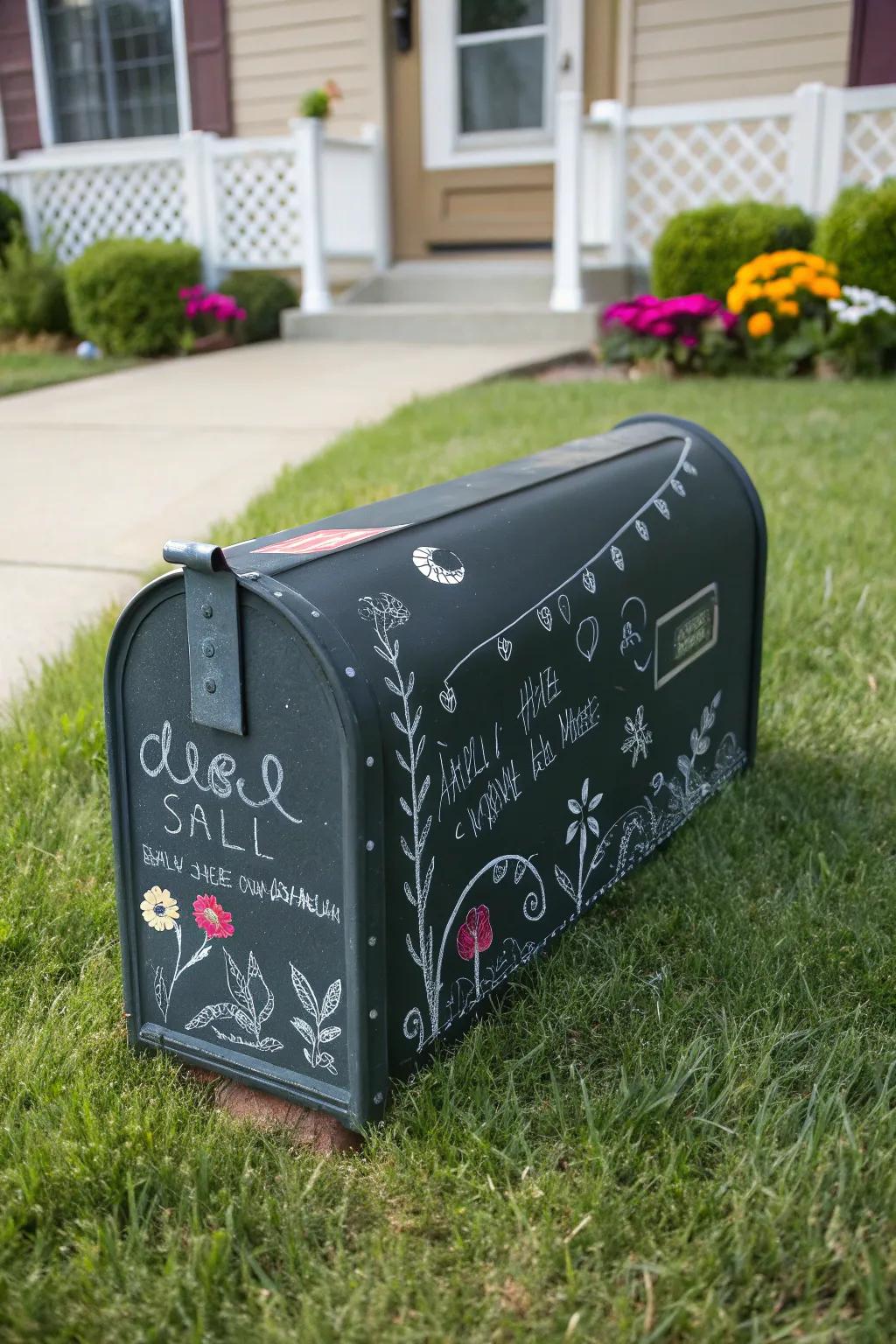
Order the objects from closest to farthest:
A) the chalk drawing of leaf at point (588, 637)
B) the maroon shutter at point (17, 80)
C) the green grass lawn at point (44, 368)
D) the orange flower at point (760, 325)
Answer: the chalk drawing of leaf at point (588, 637) < the orange flower at point (760, 325) < the green grass lawn at point (44, 368) < the maroon shutter at point (17, 80)

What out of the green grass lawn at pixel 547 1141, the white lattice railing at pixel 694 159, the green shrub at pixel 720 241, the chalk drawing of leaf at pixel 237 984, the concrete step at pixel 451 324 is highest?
the white lattice railing at pixel 694 159

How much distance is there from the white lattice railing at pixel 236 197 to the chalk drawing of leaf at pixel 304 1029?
28.0ft

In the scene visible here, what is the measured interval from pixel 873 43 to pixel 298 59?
4.53m

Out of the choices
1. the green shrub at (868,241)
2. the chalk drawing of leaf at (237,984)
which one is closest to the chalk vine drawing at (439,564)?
the chalk drawing of leaf at (237,984)

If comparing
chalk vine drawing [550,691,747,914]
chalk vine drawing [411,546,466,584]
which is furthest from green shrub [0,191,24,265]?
chalk vine drawing [411,546,466,584]

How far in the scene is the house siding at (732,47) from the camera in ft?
27.0

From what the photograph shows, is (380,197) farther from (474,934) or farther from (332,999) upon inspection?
(332,999)

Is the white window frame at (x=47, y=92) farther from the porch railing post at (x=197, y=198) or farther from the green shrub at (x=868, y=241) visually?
the green shrub at (x=868, y=241)

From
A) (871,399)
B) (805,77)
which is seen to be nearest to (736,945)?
(871,399)

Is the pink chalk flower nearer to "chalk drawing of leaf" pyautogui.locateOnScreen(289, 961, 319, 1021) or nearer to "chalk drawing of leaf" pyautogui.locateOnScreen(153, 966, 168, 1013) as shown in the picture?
"chalk drawing of leaf" pyautogui.locateOnScreen(289, 961, 319, 1021)

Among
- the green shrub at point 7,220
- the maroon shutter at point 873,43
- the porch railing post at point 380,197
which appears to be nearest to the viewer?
the maroon shutter at point 873,43

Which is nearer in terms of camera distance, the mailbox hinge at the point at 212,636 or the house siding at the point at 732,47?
the mailbox hinge at the point at 212,636

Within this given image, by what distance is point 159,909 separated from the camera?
160 cm

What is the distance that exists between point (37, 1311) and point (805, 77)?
894cm
